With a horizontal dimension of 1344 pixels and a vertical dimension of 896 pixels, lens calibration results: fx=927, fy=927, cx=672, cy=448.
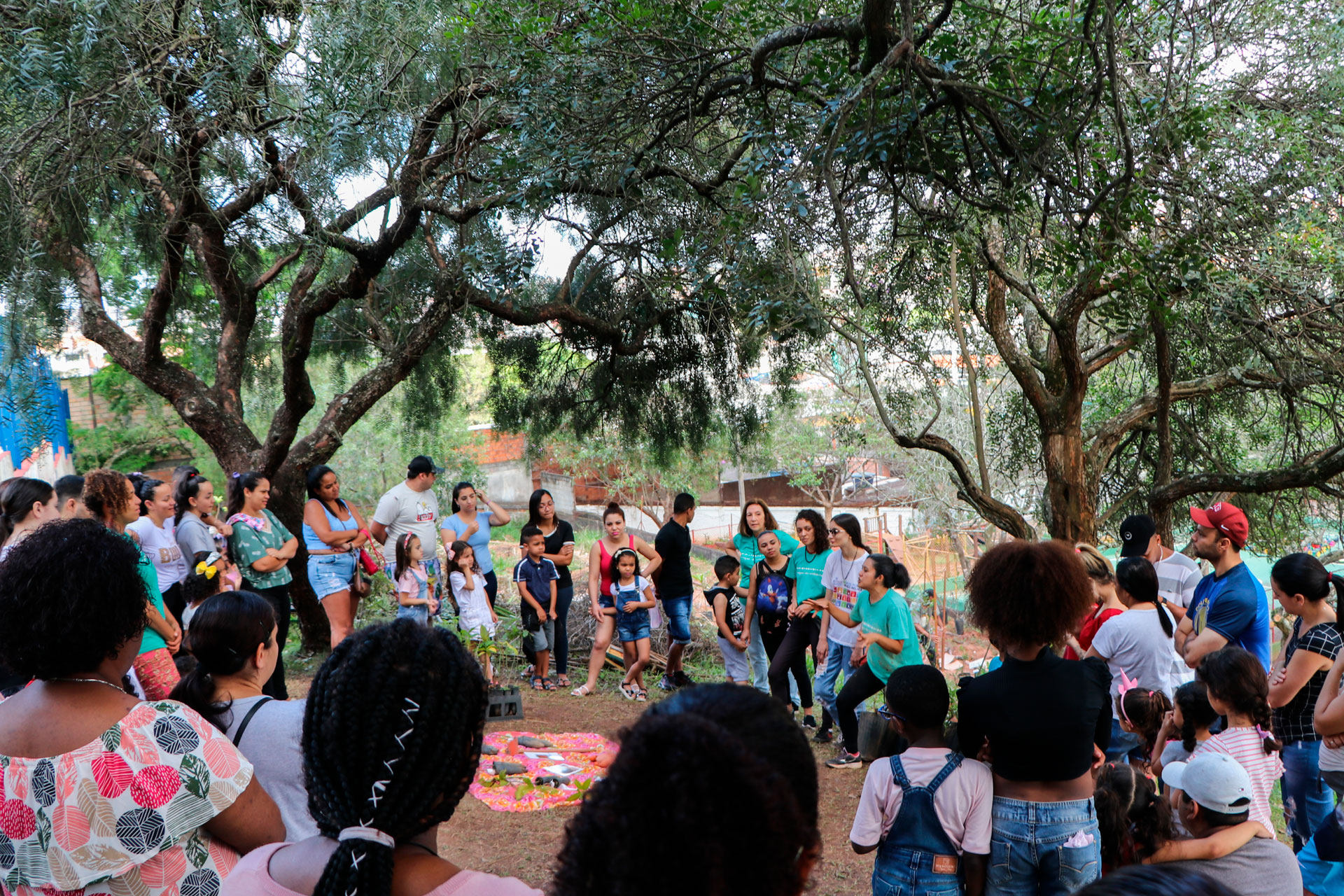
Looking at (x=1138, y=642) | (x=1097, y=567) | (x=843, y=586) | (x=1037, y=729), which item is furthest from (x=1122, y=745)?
(x=843, y=586)

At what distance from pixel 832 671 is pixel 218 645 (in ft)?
14.2

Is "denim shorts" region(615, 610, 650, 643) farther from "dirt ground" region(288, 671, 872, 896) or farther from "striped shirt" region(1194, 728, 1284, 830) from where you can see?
"striped shirt" region(1194, 728, 1284, 830)

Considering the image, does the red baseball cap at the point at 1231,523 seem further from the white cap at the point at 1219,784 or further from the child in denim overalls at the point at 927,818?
the child in denim overalls at the point at 927,818

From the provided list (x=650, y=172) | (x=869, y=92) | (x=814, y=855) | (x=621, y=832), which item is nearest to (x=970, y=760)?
(x=814, y=855)

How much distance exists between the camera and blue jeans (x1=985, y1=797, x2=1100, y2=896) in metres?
2.61

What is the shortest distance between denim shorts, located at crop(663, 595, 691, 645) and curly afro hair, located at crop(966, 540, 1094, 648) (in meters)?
4.88

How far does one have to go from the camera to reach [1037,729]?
8.57ft

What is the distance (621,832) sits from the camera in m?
1.04

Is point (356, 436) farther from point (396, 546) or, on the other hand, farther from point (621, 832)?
point (621, 832)

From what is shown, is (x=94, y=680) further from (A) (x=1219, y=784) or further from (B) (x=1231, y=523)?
(B) (x=1231, y=523)

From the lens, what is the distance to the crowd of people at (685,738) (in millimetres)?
1184

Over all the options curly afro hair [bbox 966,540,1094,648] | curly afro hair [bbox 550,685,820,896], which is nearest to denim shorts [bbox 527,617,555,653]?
curly afro hair [bbox 966,540,1094,648]

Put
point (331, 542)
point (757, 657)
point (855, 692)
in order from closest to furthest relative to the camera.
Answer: point (855, 692) → point (331, 542) → point (757, 657)

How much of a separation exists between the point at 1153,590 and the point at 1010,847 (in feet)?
6.32
